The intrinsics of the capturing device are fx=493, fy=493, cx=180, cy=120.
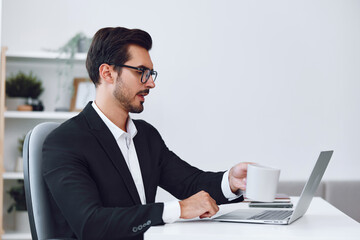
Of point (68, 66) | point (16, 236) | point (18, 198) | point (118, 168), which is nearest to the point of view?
point (118, 168)

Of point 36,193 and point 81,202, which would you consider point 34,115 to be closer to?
point 36,193

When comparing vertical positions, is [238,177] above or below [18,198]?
above

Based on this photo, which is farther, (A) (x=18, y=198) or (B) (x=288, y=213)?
(A) (x=18, y=198)

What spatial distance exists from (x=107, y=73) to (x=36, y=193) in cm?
55

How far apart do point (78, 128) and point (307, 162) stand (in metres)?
2.15

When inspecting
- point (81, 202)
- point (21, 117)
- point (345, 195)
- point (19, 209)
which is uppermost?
point (81, 202)

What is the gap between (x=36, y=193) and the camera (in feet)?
4.96

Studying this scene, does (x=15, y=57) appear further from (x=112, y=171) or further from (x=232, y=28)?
(x=112, y=171)

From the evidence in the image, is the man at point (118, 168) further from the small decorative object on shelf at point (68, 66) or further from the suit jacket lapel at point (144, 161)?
the small decorative object on shelf at point (68, 66)

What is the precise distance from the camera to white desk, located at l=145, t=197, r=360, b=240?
1.19m

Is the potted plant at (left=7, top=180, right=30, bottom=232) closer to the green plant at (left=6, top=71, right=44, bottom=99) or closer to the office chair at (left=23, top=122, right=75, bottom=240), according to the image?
the green plant at (left=6, top=71, right=44, bottom=99)

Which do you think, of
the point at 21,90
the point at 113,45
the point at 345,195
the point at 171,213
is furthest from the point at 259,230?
the point at 21,90

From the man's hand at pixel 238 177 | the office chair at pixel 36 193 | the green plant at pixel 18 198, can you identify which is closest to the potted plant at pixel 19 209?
the green plant at pixel 18 198

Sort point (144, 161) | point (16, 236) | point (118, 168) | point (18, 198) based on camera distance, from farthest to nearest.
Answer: point (18, 198)
point (16, 236)
point (144, 161)
point (118, 168)
